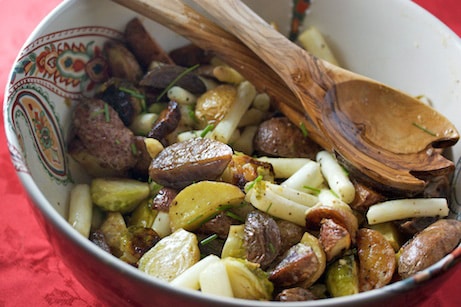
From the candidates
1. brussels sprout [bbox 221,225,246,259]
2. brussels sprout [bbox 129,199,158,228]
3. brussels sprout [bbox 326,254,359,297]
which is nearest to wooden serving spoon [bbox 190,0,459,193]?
brussels sprout [bbox 326,254,359,297]

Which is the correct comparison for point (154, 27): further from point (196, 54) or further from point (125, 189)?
point (125, 189)

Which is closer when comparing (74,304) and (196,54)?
(74,304)

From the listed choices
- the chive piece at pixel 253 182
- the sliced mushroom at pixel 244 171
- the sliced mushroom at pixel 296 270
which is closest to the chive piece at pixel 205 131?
the sliced mushroom at pixel 244 171

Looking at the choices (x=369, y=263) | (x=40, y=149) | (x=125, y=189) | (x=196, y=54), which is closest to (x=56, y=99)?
(x=40, y=149)

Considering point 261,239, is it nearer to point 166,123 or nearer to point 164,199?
point 164,199

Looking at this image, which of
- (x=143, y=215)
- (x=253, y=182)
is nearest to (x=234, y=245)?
Answer: (x=253, y=182)

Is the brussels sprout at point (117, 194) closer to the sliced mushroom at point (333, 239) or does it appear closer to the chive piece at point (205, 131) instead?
the chive piece at point (205, 131)
